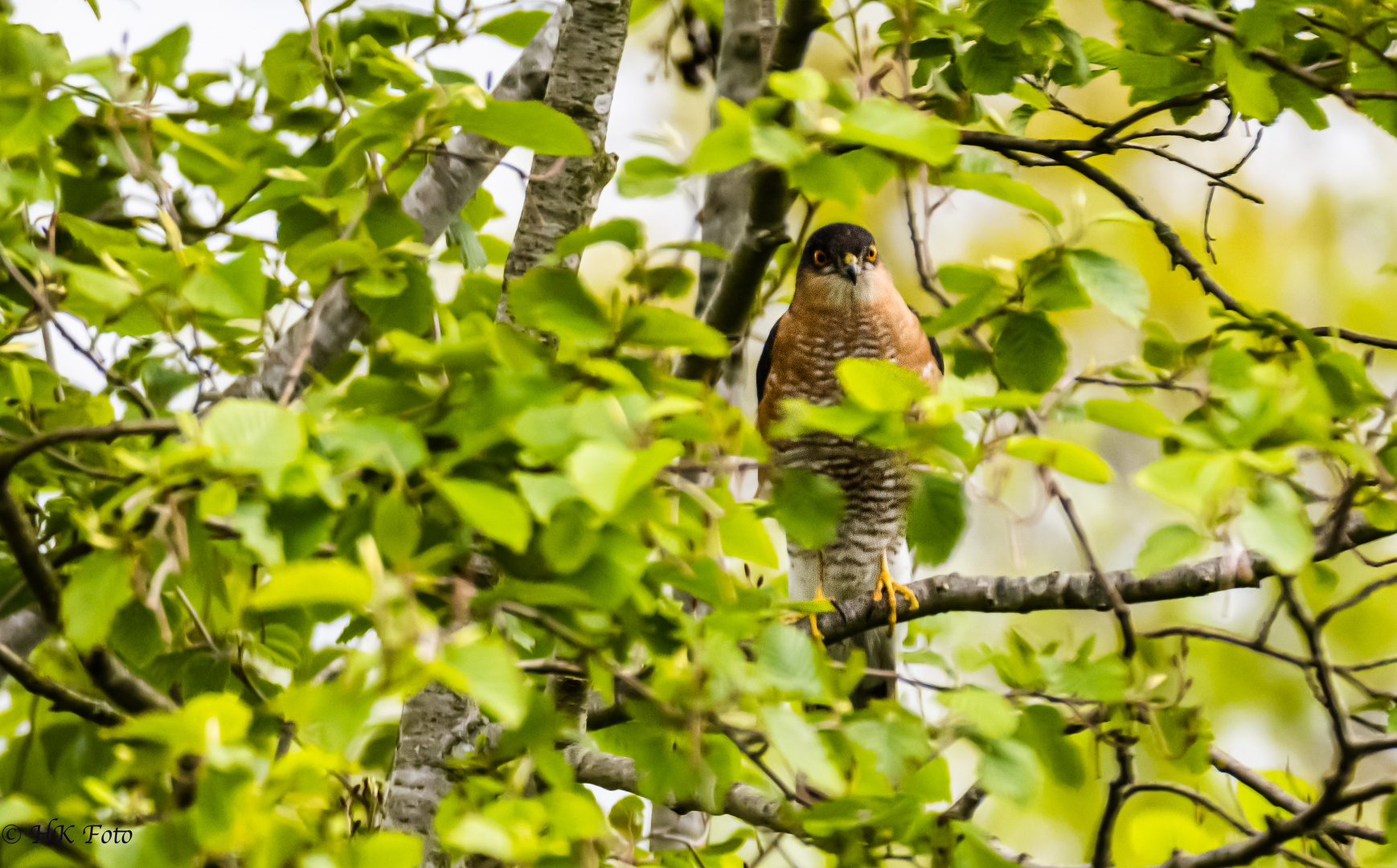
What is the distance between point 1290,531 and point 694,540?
89cm

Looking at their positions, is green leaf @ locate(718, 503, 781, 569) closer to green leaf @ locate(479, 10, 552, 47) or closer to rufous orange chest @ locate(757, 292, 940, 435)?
green leaf @ locate(479, 10, 552, 47)

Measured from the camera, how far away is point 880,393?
1550mm

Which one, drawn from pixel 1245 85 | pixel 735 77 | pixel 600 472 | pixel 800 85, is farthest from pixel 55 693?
pixel 735 77

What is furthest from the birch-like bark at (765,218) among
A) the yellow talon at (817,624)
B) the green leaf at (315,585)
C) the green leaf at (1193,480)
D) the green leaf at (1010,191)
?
the green leaf at (315,585)

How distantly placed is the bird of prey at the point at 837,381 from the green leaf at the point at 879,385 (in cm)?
241

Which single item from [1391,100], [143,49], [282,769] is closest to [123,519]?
[282,769]

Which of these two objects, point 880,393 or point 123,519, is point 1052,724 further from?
point 123,519

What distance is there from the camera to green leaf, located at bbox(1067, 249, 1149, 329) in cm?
170

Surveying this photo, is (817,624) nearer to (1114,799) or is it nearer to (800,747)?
(1114,799)

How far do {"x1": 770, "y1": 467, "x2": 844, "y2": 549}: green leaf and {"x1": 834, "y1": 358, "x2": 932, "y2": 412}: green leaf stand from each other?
356mm

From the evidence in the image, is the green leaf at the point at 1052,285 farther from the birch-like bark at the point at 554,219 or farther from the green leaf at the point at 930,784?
the birch-like bark at the point at 554,219

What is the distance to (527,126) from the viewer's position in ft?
5.24

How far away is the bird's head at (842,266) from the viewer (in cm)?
418

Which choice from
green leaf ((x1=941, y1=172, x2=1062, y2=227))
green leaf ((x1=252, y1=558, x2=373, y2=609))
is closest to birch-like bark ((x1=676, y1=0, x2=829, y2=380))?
green leaf ((x1=941, y1=172, x2=1062, y2=227))
